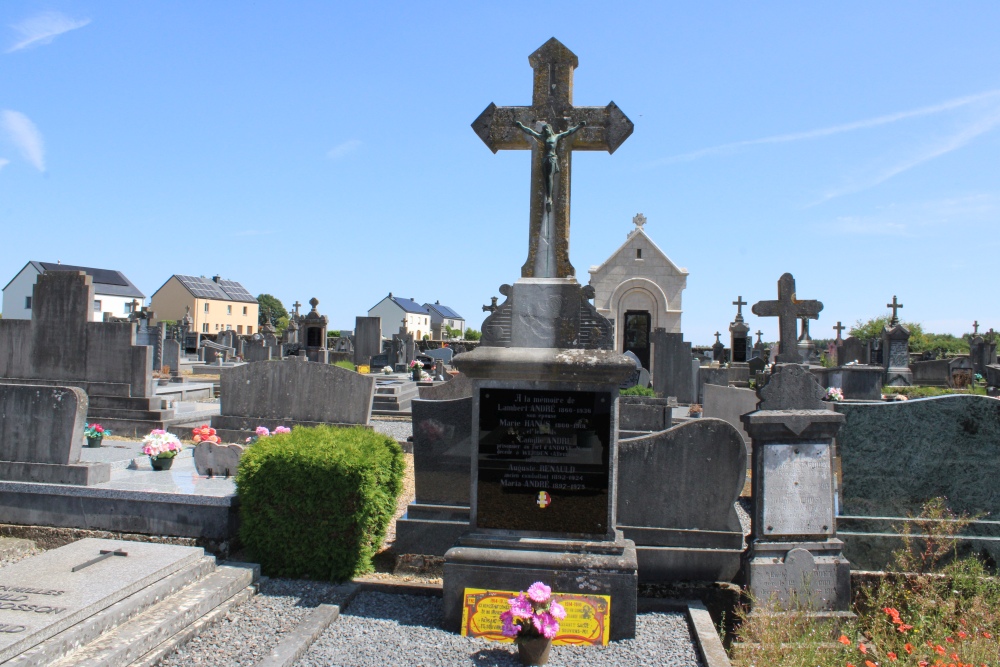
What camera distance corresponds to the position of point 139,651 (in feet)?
13.1

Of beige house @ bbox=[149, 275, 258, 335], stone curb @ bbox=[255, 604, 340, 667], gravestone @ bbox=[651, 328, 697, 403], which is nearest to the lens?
stone curb @ bbox=[255, 604, 340, 667]

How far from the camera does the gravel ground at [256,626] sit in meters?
4.18

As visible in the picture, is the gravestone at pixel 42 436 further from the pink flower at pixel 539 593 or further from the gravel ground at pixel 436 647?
the pink flower at pixel 539 593

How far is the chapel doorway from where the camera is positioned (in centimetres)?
2817

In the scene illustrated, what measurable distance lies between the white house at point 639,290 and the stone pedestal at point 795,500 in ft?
73.3

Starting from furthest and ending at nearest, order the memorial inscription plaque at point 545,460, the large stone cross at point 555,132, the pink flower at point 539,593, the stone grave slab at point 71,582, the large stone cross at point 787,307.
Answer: the large stone cross at point 787,307, the large stone cross at point 555,132, the memorial inscription plaque at point 545,460, the pink flower at point 539,593, the stone grave slab at point 71,582

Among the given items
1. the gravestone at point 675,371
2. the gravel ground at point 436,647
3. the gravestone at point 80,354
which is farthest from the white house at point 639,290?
the gravel ground at point 436,647

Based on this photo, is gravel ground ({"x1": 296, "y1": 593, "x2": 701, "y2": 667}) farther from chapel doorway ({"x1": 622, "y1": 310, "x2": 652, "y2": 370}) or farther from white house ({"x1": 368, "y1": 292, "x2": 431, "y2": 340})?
white house ({"x1": 368, "y1": 292, "x2": 431, "y2": 340})

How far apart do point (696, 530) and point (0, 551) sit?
19.5 feet

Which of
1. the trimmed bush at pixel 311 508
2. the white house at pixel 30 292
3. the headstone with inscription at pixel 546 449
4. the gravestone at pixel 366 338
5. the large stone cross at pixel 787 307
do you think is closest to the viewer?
the headstone with inscription at pixel 546 449

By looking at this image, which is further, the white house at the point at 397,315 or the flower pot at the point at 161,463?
the white house at the point at 397,315

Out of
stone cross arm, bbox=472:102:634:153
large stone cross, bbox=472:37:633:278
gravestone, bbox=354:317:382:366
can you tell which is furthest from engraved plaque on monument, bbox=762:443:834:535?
gravestone, bbox=354:317:382:366

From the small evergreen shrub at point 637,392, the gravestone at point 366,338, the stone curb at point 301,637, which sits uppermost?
the gravestone at point 366,338

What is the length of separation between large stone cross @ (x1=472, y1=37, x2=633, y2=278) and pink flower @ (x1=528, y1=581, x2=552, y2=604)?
2.22 metres
